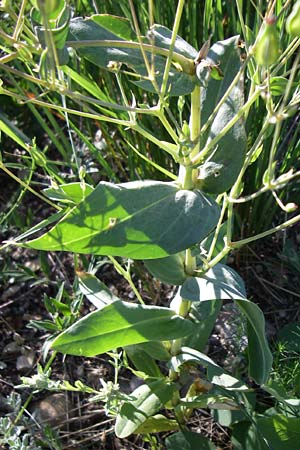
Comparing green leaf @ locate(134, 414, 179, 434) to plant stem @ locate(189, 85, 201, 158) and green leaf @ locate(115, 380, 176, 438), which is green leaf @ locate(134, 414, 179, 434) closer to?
green leaf @ locate(115, 380, 176, 438)

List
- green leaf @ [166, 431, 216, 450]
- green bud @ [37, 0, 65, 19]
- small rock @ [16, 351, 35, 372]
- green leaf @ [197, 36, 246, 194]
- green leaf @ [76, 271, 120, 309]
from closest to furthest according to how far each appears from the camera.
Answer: green bud @ [37, 0, 65, 19] < green leaf @ [197, 36, 246, 194] < green leaf @ [76, 271, 120, 309] < green leaf @ [166, 431, 216, 450] < small rock @ [16, 351, 35, 372]

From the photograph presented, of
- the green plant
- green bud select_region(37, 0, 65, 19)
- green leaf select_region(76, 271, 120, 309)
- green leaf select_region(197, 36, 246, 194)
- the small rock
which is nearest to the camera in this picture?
green bud select_region(37, 0, 65, 19)

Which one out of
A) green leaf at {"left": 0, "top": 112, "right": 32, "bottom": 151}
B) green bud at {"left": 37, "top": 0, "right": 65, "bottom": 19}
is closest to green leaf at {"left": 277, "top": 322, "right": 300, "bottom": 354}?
green leaf at {"left": 0, "top": 112, "right": 32, "bottom": 151}

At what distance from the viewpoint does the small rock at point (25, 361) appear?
1.39 meters

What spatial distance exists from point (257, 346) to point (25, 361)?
0.61 metres

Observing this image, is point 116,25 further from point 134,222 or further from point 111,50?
point 134,222

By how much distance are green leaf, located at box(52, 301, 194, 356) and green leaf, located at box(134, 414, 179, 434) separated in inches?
11.1

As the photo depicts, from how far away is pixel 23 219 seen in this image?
1606 mm

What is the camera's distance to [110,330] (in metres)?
0.92

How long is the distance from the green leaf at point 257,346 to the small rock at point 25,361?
583mm

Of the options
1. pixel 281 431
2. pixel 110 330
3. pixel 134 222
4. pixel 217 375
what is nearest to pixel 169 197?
pixel 134 222

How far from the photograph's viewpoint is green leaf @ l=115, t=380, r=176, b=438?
1.08 meters

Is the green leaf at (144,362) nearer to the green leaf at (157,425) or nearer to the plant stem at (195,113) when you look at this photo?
the green leaf at (157,425)

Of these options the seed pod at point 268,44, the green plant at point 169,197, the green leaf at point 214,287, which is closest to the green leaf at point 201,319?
the green plant at point 169,197
